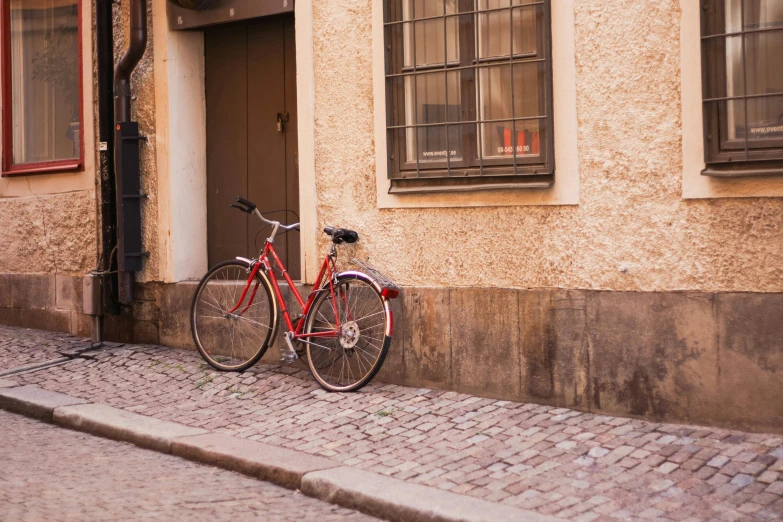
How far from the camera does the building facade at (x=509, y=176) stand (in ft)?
18.3

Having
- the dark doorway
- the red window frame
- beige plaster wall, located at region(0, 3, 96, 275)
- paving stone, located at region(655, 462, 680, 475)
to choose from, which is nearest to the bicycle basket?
the dark doorway

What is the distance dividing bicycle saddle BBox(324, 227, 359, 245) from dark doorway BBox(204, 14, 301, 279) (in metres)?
1.31

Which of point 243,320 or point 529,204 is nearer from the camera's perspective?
point 529,204

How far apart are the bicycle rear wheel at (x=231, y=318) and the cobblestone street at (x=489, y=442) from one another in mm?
177

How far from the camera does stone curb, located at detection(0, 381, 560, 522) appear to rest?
4.35m

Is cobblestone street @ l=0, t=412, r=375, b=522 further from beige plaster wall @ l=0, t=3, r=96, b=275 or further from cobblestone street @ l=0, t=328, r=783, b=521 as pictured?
beige plaster wall @ l=0, t=3, r=96, b=275

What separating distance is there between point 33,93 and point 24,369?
370 cm

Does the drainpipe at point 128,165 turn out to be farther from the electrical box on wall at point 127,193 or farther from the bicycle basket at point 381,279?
the bicycle basket at point 381,279

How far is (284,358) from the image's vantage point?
23.6 feet

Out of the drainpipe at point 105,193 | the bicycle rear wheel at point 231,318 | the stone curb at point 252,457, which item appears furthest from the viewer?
the drainpipe at point 105,193

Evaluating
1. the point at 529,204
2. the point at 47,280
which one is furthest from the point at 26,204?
the point at 529,204

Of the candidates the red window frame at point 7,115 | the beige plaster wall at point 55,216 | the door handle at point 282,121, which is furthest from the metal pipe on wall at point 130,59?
the red window frame at point 7,115

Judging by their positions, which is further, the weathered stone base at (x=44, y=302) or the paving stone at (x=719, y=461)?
the weathered stone base at (x=44, y=302)

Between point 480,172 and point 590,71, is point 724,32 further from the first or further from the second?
point 480,172
